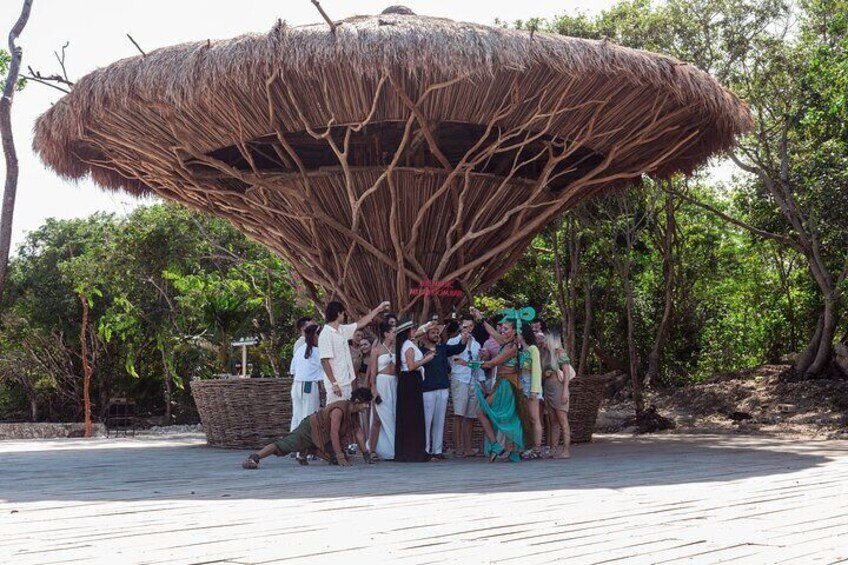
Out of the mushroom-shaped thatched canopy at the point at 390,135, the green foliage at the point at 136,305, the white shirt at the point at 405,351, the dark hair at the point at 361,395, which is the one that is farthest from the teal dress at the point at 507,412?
the green foliage at the point at 136,305

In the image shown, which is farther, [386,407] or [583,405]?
[583,405]

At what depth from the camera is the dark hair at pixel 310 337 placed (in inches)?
436

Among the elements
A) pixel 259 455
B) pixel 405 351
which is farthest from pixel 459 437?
pixel 259 455

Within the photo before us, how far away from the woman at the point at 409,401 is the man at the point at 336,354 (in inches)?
27.8

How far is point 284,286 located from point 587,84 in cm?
1237

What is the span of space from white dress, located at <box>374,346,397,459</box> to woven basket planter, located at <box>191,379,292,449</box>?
215 cm

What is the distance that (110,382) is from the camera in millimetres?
28891

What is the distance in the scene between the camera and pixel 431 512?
5.76 metres

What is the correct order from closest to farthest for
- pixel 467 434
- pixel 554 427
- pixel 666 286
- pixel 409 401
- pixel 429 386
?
pixel 409 401
pixel 429 386
pixel 554 427
pixel 467 434
pixel 666 286

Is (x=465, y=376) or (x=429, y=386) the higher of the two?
(x=465, y=376)

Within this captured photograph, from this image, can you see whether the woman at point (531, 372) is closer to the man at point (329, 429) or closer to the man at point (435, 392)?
the man at point (435, 392)

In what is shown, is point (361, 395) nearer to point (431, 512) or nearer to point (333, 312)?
point (333, 312)

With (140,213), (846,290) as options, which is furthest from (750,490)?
(140,213)

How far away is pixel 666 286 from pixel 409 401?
12.6 meters
